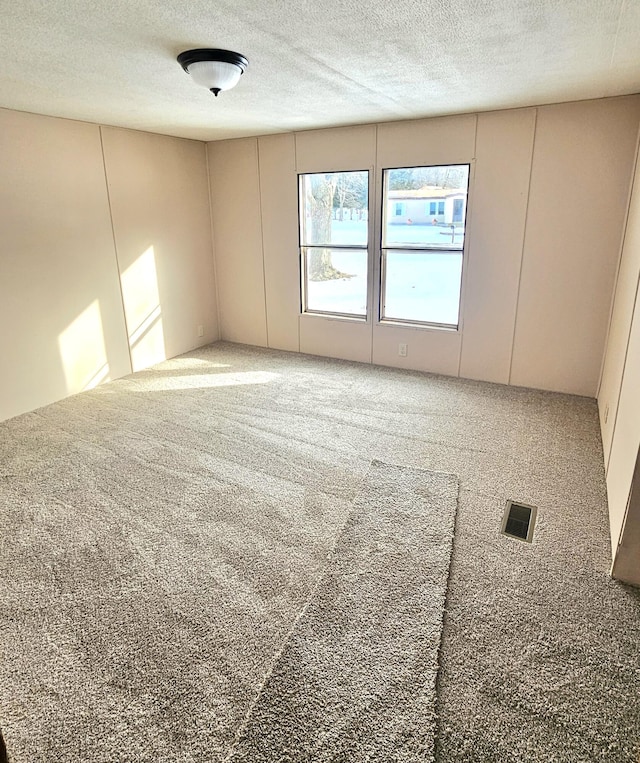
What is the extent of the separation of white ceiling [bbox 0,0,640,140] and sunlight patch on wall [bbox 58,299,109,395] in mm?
1702

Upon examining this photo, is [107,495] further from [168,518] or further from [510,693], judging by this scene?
[510,693]

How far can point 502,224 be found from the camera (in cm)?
411

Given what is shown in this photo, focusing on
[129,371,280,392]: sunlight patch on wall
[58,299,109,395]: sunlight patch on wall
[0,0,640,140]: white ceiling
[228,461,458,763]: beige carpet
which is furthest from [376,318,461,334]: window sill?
[58,299,109,395]: sunlight patch on wall

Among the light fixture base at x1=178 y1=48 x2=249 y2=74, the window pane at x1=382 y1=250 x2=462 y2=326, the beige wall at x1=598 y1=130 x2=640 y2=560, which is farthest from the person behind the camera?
the window pane at x1=382 y1=250 x2=462 y2=326

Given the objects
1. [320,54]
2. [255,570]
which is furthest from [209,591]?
[320,54]

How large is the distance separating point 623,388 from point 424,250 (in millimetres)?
2385

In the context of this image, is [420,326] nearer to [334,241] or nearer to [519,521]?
[334,241]

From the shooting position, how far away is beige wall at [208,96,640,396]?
3.70 metres

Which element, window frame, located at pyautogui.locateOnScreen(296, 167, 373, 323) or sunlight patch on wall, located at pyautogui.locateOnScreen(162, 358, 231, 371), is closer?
window frame, located at pyautogui.locateOnScreen(296, 167, 373, 323)

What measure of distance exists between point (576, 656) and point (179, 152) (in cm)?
542

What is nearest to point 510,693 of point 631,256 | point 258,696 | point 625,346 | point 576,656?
point 576,656

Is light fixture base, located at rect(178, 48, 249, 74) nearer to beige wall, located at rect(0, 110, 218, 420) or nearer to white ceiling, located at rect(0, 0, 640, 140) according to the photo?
white ceiling, located at rect(0, 0, 640, 140)

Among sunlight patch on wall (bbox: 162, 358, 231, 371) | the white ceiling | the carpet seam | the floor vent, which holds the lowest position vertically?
the carpet seam

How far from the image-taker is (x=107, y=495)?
282 cm
